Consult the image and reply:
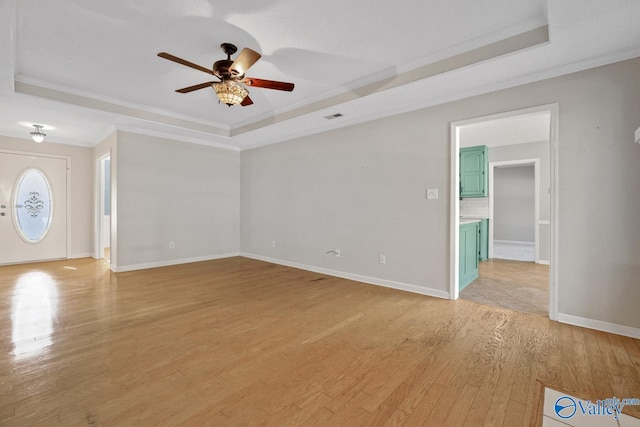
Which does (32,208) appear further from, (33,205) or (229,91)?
(229,91)

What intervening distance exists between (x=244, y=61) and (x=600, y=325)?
3978 mm

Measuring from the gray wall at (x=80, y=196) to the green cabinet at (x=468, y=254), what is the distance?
751 cm

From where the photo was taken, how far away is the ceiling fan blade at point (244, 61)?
231 cm

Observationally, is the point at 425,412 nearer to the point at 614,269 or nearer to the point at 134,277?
the point at 614,269

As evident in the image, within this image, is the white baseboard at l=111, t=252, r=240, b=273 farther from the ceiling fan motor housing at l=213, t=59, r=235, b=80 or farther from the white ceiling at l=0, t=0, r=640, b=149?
the ceiling fan motor housing at l=213, t=59, r=235, b=80

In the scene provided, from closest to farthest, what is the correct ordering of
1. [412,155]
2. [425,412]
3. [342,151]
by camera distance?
[425,412] → [412,155] → [342,151]

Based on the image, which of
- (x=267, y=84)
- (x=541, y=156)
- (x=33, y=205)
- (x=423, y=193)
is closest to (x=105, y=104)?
(x=267, y=84)

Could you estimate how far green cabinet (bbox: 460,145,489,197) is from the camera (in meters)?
5.88

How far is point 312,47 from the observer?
2.78 m

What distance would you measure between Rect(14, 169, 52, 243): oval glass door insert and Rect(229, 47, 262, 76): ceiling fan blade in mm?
5787

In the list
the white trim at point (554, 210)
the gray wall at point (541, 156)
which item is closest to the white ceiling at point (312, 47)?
the white trim at point (554, 210)

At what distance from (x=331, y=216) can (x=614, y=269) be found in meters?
3.35

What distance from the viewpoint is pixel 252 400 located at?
5.43 feet

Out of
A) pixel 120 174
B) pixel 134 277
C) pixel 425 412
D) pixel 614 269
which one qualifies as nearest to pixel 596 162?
pixel 614 269
